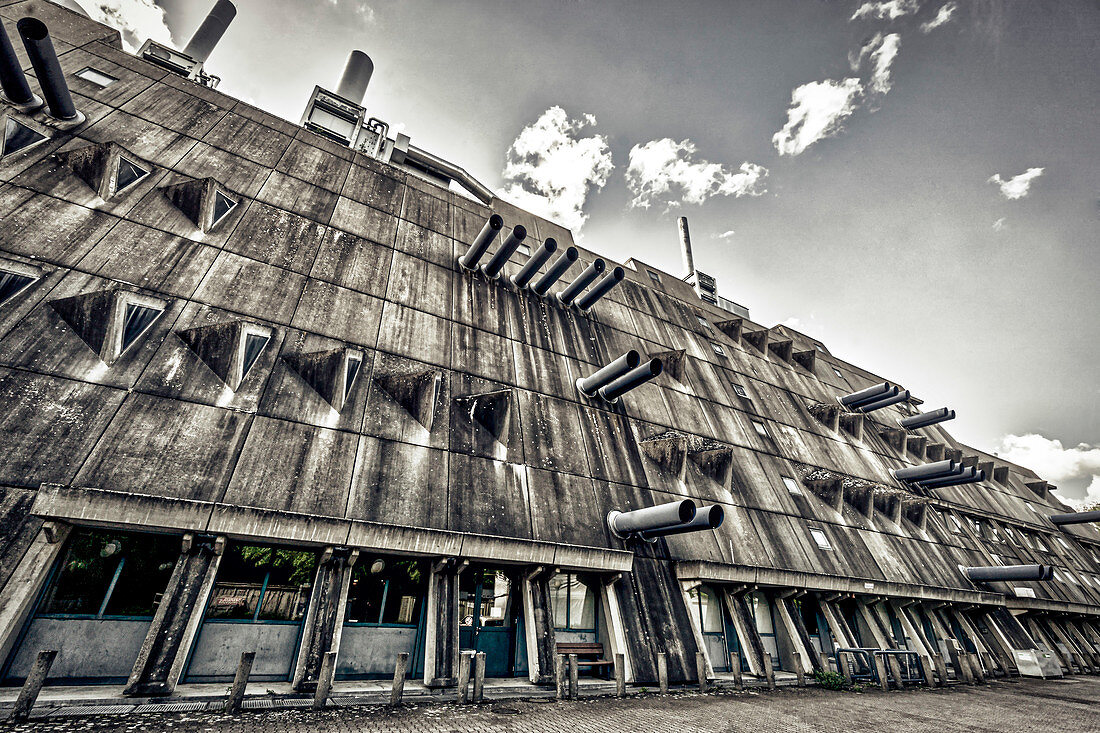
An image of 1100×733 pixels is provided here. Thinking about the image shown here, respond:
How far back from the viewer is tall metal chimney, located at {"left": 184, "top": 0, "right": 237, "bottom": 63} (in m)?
36.2

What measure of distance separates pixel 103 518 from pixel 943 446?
41.8m

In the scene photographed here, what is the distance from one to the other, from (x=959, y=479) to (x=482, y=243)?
26.9 meters

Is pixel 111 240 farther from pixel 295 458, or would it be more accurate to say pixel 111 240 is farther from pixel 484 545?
pixel 484 545

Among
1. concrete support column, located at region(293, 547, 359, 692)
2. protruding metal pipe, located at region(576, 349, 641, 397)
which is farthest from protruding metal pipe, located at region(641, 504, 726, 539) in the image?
concrete support column, located at region(293, 547, 359, 692)

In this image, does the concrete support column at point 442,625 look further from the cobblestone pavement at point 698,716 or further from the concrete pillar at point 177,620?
the concrete pillar at point 177,620

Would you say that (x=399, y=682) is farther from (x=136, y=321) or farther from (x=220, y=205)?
(x=220, y=205)

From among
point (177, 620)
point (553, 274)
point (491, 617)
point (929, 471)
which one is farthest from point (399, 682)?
point (929, 471)

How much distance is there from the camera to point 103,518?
6.79 metres

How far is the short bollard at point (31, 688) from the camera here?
516 cm

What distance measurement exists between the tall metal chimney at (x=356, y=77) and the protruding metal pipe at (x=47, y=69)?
27528 millimetres

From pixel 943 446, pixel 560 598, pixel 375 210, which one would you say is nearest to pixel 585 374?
pixel 560 598

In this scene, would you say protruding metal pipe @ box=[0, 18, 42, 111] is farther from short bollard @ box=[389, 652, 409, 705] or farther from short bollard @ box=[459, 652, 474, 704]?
short bollard @ box=[459, 652, 474, 704]

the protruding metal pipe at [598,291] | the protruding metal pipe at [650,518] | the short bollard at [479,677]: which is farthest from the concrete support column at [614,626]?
the protruding metal pipe at [598,291]

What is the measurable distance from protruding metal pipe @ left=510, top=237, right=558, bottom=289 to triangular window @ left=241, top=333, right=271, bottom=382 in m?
9.42
